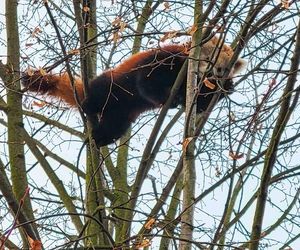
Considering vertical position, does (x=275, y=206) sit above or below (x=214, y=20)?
below

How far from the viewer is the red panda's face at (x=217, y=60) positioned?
402 centimetres

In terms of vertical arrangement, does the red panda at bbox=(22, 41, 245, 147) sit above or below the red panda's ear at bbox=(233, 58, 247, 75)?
below

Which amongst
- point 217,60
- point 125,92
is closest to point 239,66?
point 125,92

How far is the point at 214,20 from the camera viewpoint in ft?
14.1

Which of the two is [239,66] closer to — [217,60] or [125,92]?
[125,92]

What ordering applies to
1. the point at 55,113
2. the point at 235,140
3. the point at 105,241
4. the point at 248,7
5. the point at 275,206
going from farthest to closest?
1. the point at 55,113
2. the point at 275,206
3. the point at 105,241
4. the point at 248,7
5. the point at 235,140

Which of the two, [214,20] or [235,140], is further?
[214,20]

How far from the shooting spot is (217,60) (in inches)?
165

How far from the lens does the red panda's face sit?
13.2 ft

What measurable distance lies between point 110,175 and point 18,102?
149 cm

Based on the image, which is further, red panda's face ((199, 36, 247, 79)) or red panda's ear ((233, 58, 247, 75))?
red panda's ear ((233, 58, 247, 75))

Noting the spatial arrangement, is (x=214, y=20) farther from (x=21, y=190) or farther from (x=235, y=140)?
(x=21, y=190)

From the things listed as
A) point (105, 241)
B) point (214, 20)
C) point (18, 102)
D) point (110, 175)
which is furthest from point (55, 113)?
point (214, 20)

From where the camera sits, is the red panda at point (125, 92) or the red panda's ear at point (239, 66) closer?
the red panda at point (125, 92)
